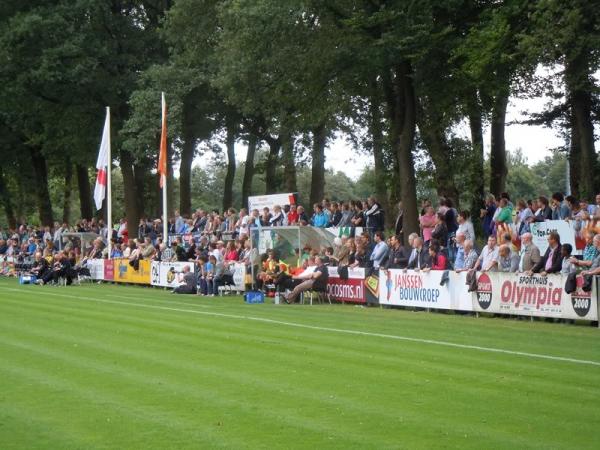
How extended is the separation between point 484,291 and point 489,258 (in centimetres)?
80

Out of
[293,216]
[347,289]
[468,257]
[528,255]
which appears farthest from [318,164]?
[528,255]

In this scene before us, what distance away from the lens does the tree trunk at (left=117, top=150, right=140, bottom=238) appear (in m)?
49.5

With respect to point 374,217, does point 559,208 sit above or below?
below

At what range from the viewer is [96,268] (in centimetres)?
4212

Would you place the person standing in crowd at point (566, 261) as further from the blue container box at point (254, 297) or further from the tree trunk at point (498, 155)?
the tree trunk at point (498, 155)

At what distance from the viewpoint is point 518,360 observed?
46.3 ft

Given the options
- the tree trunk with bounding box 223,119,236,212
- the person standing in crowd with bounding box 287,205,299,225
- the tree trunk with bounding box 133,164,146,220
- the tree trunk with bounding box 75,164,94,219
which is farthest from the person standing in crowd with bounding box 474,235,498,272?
the tree trunk with bounding box 75,164,94,219

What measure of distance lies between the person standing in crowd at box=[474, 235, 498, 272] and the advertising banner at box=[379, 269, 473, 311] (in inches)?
21.4

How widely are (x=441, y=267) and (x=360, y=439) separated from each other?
15.7 meters

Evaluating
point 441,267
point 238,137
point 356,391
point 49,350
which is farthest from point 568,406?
point 238,137

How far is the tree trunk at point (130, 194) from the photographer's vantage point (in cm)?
4950

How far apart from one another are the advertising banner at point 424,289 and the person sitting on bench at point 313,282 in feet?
6.85

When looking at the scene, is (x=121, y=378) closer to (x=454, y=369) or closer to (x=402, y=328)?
(x=454, y=369)

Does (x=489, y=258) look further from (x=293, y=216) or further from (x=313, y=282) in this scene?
(x=293, y=216)
